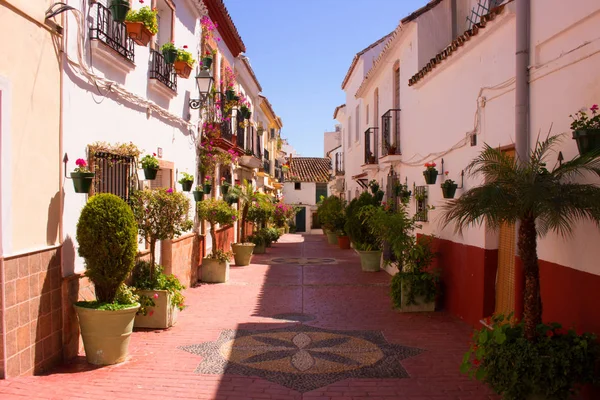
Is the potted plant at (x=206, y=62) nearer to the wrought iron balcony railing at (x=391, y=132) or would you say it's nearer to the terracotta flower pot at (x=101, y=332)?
the wrought iron balcony railing at (x=391, y=132)

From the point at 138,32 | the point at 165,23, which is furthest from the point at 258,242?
the point at 138,32

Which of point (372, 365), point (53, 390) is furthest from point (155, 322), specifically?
point (372, 365)

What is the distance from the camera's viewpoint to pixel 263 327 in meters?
8.38

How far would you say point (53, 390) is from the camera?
5312 millimetres

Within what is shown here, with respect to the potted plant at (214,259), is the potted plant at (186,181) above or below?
above

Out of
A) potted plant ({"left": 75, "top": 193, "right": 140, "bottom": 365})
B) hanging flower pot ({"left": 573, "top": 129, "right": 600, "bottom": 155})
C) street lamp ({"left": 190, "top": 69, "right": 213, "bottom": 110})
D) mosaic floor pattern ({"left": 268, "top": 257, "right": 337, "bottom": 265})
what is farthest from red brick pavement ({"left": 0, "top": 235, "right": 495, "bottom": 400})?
street lamp ({"left": 190, "top": 69, "right": 213, "bottom": 110})

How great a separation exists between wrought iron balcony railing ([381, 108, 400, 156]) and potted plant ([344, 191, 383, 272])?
6.20 feet

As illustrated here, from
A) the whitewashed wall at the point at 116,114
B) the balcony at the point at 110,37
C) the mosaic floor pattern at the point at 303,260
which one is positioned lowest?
the mosaic floor pattern at the point at 303,260

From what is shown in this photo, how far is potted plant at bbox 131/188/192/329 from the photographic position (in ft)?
26.4

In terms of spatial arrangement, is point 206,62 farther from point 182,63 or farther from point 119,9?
point 119,9

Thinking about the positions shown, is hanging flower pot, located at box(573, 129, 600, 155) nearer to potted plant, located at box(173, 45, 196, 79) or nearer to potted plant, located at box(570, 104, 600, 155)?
potted plant, located at box(570, 104, 600, 155)

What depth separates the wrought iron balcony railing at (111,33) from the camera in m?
7.04

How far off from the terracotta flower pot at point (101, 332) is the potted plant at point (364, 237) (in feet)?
29.1

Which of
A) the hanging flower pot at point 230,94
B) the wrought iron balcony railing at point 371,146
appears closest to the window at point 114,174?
the hanging flower pot at point 230,94
